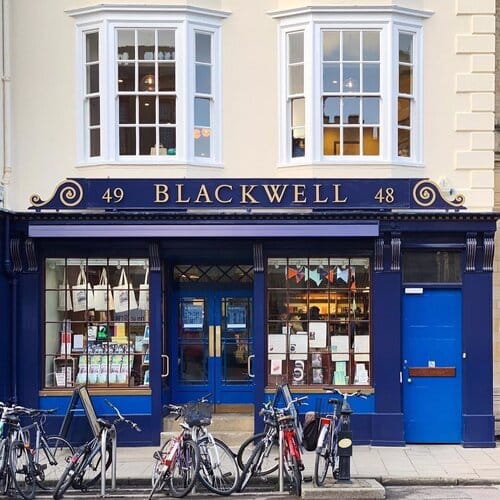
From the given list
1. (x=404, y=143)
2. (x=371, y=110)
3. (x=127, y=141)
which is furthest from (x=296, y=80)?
(x=127, y=141)

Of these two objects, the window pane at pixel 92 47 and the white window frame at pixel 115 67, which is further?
the window pane at pixel 92 47

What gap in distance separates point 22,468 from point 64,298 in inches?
136

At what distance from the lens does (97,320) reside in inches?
509

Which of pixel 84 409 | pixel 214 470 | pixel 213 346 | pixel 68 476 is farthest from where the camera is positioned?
pixel 213 346

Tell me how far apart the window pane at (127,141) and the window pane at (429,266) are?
4.50 metres

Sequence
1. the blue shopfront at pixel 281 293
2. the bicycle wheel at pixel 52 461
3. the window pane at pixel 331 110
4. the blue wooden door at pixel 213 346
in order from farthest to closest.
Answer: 1. the blue wooden door at pixel 213 346
2. the window pane at pixel 331 110
3. the blue shopfront at pixel 281 293
4. the bicycle wheel at pixel 52 461

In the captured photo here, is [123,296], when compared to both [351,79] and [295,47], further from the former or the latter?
[351,79]

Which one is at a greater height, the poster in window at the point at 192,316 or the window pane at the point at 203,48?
the window pane at the point at 203,48

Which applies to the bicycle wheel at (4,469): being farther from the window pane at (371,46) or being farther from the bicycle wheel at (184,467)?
the window pane at (371,46)

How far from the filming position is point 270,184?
12.4 m

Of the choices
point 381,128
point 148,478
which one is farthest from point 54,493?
point 381,128

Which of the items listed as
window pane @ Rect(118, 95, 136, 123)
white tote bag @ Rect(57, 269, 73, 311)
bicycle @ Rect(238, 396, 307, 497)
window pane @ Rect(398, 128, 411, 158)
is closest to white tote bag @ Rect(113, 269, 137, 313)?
white tote bag @ Rect(57, 269, 73, 311)

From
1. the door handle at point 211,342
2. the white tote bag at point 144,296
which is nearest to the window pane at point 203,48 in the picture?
the white tote bag at point 144,296

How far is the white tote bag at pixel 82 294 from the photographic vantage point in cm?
1291
